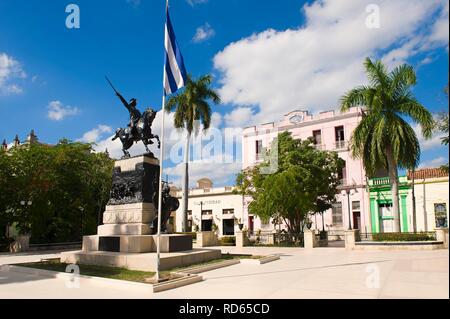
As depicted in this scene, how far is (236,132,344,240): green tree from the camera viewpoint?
78.0ft

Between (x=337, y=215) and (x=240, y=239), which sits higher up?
(x=337, y=215)

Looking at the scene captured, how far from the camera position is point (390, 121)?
22.2 m

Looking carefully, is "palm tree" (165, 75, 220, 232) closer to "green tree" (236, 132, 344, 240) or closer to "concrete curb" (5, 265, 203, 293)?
"green tree" (236, 132, 344, 240)

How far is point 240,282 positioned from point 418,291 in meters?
4.34

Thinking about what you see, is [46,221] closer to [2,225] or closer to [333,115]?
[2,225]

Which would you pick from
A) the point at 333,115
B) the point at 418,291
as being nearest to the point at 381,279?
the point at 418,291

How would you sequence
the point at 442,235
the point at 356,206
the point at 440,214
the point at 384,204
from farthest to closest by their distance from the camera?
the point at 356,206, the point at 384,204, the point at 440,214, the point at 442,235

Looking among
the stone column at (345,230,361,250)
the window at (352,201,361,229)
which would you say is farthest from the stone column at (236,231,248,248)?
the window at (352,201,361,229)

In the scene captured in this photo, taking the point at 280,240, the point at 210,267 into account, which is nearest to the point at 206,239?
the point at 280,240

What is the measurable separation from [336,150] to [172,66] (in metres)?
31.5

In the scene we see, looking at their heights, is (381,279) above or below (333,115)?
below

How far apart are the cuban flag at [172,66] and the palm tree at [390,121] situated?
1477 centimetres

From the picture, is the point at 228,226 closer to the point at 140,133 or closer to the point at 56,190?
the point at 56,190
